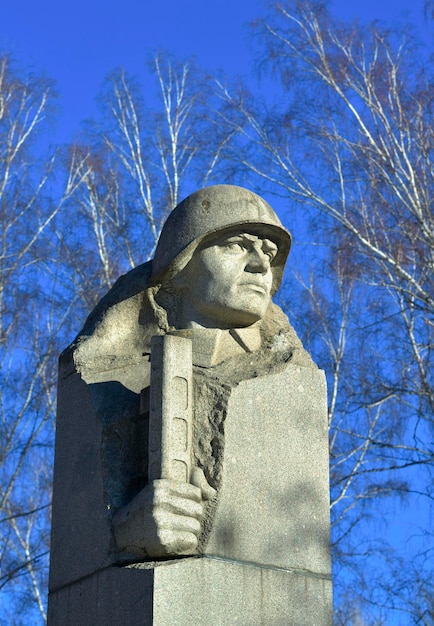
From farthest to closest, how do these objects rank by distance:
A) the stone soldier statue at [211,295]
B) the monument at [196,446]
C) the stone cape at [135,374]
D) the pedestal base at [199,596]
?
1. the stone soldier statue at [211,295]
2. the stone cape at [135,374]
3. the monument at [196,446]
4. the pedestal base at [199,596]

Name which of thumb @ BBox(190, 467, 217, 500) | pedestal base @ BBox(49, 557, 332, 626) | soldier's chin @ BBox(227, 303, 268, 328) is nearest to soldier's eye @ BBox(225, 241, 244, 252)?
soldier's chin @ BBox(227, 303, 268, 328)

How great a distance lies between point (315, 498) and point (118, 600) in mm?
912

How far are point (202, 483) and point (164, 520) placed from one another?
242 millimetres

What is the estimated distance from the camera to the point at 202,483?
4645 mm

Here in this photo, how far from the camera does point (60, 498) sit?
5160 millimetres

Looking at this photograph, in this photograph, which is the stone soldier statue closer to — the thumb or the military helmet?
the military helmet

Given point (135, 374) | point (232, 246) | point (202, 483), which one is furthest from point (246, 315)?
point (202, 483)

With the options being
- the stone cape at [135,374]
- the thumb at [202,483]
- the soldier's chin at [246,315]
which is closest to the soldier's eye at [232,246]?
the soldier's chin at [246,315]

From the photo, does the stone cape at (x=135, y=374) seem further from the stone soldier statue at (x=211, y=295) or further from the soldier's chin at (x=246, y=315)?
the soldier's chin at (x=246, y=315)

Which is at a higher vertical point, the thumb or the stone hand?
the thumb

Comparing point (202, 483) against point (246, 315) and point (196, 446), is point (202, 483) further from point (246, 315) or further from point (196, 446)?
point (246, 315)

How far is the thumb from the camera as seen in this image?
4.63 metres

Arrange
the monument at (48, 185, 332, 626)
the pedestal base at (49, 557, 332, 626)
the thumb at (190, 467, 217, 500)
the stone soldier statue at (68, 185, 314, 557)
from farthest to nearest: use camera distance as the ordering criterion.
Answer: the stone soldier statue at (68, 185, 314, 557), the thumb at (190, 467, 217, 500), the monument at (48, 185, 332, 626), the pedestal base at (49, 557, 332, 626)

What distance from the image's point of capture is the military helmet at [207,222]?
A: 5.24m
